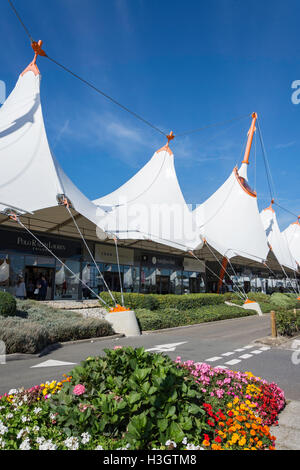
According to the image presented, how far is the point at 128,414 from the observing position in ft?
9.53

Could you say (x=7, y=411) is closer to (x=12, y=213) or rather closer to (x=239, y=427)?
(x=239, y=427)

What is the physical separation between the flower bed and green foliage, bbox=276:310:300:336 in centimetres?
862

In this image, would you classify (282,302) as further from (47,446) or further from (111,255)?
(47,446)

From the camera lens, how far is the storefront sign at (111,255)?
2186 cm

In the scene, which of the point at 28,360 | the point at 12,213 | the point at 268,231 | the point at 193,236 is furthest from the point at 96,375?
the point at 268,231

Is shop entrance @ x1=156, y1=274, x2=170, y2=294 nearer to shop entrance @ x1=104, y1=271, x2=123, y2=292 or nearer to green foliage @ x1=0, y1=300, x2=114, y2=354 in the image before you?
shop entrance @ x1=104, y1=271, x2=123, y2=292

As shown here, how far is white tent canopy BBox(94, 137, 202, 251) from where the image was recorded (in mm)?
18344

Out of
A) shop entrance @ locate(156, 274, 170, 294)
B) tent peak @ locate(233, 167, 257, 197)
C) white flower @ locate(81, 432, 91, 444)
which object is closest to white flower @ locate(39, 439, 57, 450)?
white flower @ locate(81, 432, 91, 444)

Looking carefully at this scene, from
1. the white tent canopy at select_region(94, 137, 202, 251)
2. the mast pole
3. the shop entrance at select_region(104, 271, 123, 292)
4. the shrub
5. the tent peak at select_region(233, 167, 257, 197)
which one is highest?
the mast pole

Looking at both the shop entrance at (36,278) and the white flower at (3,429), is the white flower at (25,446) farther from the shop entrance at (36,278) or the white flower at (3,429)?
the shop entrance at (36,278)

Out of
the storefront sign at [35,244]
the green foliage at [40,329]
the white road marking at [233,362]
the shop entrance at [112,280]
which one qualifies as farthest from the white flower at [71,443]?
the shop entrance at [112,280]

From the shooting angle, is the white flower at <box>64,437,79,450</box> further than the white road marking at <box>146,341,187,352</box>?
No

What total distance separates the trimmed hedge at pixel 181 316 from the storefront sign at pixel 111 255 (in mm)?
7124

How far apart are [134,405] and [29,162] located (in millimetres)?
12827
